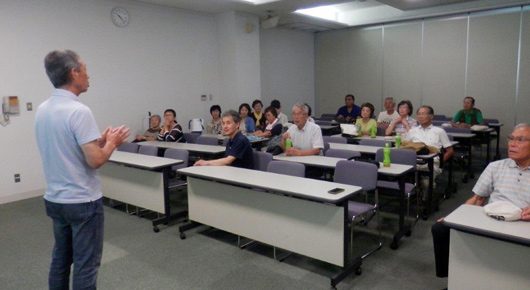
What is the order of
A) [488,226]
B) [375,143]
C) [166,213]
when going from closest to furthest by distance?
[488,226] → [166,213] → [375,143]

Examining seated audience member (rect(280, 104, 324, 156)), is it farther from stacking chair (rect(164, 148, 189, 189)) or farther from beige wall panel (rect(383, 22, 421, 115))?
beige wall panel (rect(383, 22, 421, 115))

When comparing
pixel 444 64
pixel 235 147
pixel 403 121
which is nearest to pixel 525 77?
pixel 444 64

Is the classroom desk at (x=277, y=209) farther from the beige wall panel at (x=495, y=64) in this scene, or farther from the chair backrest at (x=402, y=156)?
the beige wall panel at (x=495, y=64)

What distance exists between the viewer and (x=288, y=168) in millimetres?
3701

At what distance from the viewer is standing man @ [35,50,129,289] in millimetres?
1919

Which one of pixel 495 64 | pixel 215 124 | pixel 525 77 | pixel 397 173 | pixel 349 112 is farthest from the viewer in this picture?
pixel 349 112

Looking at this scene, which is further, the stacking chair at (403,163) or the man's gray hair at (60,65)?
the stacking chair at (403,163)

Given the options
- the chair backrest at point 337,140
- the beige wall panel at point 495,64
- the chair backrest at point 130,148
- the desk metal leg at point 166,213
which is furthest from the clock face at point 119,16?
the beige wall panel at point 495,64

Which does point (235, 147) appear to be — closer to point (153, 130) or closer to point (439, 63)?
point (153, 130)

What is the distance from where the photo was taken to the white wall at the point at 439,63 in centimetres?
803

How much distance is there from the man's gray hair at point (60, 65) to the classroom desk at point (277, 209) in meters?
1.65

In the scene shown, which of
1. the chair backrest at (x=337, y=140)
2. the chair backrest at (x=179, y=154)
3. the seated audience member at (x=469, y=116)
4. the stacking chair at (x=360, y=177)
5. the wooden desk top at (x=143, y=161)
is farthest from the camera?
the seated audience member at (x=469, y=116)

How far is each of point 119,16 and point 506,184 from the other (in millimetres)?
6142

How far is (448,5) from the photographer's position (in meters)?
8.33
